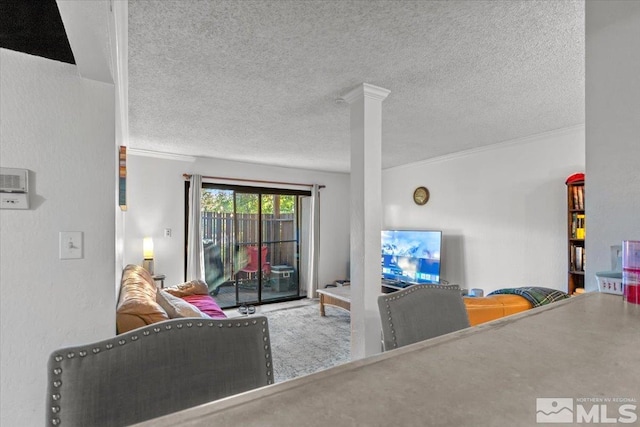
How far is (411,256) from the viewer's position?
523cm

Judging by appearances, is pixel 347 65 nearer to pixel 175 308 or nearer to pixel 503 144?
pixel 175 308

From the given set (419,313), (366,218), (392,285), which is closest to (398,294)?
(419,313)

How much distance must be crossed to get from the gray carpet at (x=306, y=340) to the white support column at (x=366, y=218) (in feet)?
2.63

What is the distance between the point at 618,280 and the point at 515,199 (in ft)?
11.3

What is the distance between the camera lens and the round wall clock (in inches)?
214

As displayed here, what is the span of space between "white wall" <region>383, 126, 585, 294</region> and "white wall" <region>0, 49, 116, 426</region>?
4374 mm

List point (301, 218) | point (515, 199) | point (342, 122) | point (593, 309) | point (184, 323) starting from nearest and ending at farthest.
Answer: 1. point (184, 323)
2. point (593, 309)
3. point (342, 122)
4. point (515, 199)
5. point (301, 218)

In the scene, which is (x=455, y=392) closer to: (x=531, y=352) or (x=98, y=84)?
(x=531, y=352)

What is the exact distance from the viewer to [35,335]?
58.0 inches

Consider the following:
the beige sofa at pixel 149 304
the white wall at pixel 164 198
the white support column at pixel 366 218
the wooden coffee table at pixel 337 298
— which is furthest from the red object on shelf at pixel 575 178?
the white wall at pixel 164 198

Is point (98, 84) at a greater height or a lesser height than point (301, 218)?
greater

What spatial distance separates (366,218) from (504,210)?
2852mm

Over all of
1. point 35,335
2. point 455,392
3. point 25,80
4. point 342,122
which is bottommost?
point 35,335

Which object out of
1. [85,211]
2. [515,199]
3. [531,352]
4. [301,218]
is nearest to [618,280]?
[531,352]
